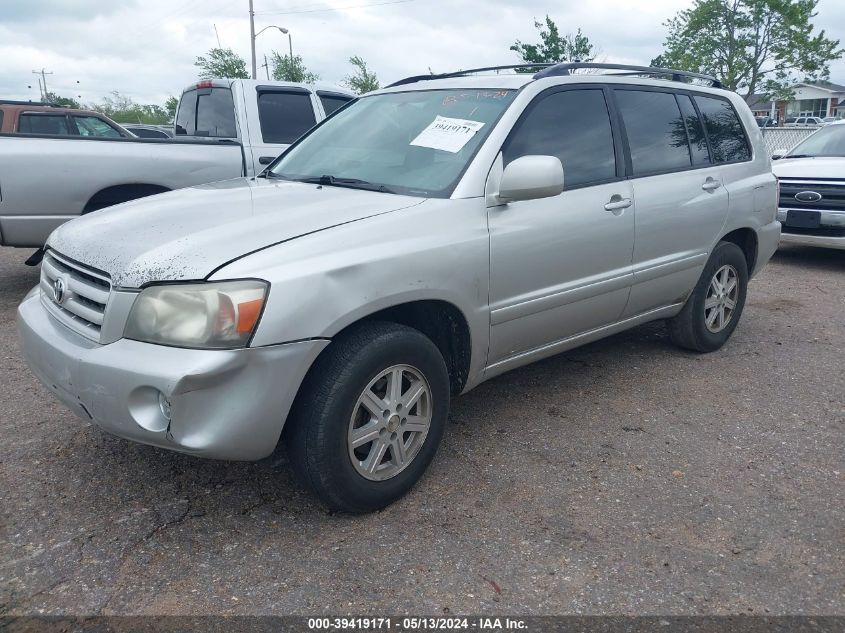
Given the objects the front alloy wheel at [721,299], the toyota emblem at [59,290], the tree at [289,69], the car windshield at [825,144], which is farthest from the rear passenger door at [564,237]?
the tree at [289,69]

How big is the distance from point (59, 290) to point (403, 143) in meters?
1.68

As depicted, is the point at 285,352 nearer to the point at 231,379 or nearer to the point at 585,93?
the point at 231,379

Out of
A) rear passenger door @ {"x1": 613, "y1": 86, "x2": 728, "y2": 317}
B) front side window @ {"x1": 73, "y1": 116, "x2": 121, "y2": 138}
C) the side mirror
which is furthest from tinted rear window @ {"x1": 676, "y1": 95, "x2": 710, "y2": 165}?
front side window @ {"x1": 73, "y1": 116, "x2": 121, "y2": 138}

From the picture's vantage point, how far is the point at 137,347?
2.48m

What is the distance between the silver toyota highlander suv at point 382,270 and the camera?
8.07ft

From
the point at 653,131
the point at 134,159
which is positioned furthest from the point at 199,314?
the point at 134,159

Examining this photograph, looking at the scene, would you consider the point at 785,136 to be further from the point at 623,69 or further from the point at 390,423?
the point at 390,423

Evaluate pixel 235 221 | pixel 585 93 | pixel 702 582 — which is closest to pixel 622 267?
pixel 585 93

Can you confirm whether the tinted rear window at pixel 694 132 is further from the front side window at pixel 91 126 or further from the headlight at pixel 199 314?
the front side window at pixel 91 126

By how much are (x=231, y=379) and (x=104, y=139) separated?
426cm

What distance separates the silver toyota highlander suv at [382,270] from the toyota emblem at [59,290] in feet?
0.06

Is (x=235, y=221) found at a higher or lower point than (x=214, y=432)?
higher

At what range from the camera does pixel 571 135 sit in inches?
147

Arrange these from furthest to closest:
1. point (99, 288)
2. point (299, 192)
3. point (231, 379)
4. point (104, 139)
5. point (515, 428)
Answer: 1. point (104, 139)
2. point (515, 428)
3. point (299, 192)
4. point (99, 288)
5. point (231, 379)
